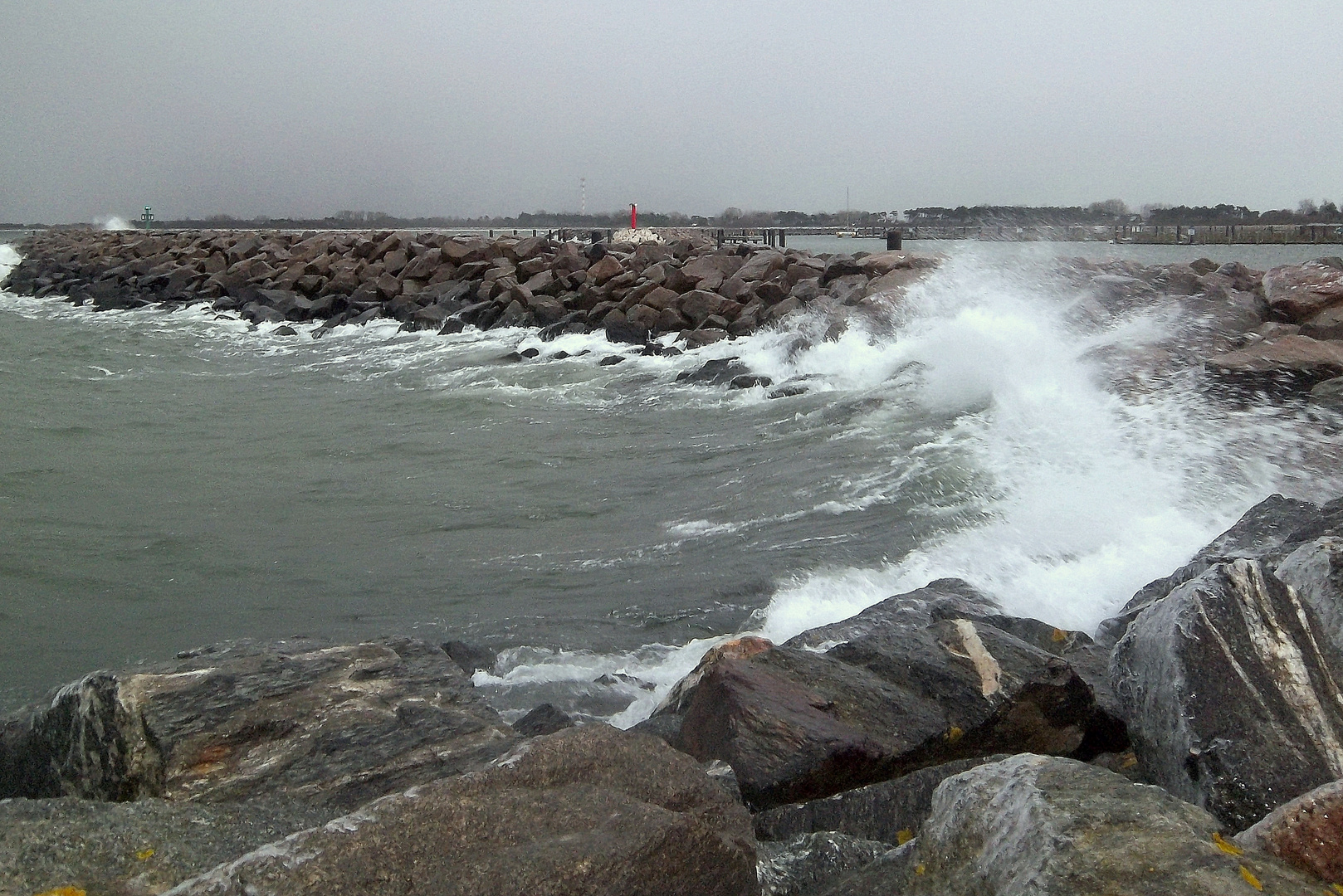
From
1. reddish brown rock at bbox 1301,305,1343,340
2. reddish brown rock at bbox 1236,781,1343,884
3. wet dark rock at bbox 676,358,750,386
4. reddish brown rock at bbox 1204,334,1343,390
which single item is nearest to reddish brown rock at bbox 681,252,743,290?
wet dark rock at bbox 676,358,750,386

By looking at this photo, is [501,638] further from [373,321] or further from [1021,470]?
[373,321]

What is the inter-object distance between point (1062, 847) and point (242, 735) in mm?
1934

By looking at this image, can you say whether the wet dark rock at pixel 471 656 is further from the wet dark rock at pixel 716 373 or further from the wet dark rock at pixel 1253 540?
the wet dark rock at pixel 716 373

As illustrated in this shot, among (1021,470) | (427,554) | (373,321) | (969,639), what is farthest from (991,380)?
(373,321)

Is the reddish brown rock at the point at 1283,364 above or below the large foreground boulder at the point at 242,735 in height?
above

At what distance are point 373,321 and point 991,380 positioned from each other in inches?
494

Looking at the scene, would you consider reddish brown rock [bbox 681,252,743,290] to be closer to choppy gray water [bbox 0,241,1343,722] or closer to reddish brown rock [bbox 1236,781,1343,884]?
choppy gray water [bbox 0,241,1343,722]

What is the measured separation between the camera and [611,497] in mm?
7215

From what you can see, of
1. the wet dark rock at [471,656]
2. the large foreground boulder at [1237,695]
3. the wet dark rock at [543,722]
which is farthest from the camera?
the wet dark rock at [471,656]

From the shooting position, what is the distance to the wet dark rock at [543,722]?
3.27 meters

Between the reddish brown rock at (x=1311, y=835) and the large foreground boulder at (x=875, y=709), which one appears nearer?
the reddish brown rock at (x=1311, y=835)

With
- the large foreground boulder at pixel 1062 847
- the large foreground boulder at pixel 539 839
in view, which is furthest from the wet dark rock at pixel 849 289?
Answer: the large foreground boulder at pixel 539 839

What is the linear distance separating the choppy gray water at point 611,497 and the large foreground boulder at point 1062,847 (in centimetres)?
214

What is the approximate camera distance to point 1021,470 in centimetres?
756
